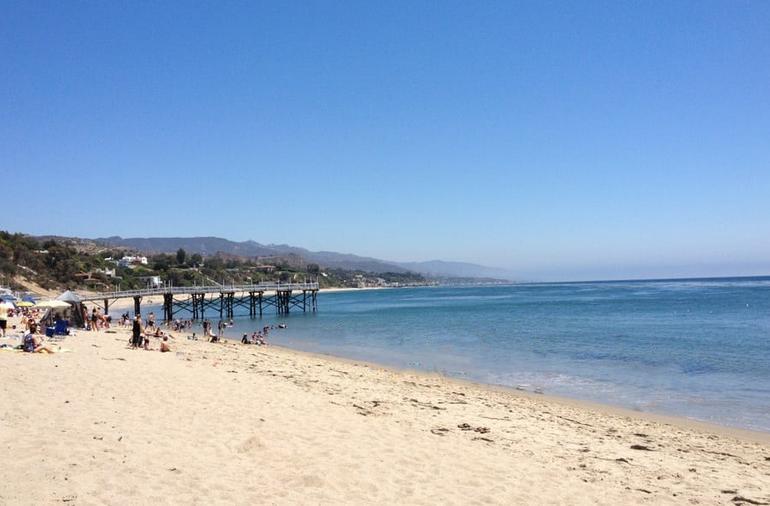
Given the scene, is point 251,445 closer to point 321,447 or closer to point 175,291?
point 321,447

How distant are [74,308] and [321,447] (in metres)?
20.2

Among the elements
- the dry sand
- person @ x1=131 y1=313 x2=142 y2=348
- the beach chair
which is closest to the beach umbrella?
the beach chair

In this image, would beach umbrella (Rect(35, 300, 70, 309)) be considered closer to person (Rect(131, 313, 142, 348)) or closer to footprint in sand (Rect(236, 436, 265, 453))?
person (Rect(131, 313, 142, 348))

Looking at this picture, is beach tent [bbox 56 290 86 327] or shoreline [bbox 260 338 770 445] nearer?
shoreline [bbox 260 338 770 445]

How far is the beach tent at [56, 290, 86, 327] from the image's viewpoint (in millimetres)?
22188

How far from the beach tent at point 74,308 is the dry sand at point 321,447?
1173 cm

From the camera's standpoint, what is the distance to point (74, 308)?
2277 cm

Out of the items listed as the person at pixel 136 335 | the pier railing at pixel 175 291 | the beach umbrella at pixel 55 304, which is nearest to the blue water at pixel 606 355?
the person at pixel 136 335

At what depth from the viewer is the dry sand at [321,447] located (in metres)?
5.05

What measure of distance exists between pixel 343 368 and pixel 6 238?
247 feet

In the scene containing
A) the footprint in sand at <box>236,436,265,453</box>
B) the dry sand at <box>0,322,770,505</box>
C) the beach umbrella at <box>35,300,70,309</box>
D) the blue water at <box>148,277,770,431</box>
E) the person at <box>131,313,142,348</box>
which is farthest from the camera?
the beach umbrella at <box>35,300,70,309</box>

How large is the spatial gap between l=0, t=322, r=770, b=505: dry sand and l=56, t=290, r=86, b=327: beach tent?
1173 centimetres

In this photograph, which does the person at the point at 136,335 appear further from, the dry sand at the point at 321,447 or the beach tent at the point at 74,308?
the beach tent at the point at 74,308

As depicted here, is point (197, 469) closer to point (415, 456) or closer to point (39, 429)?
point (39, 429)
